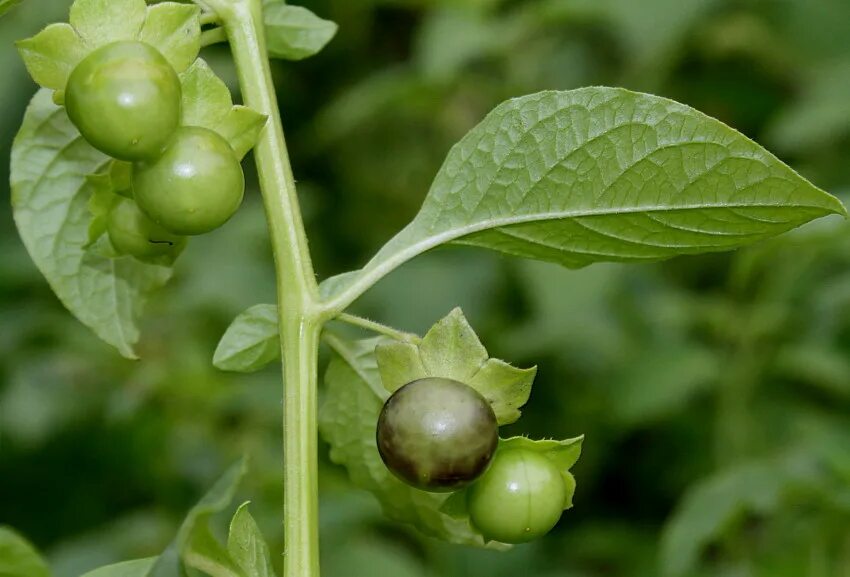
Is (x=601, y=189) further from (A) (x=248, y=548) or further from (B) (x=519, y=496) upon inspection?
(A) (x=248, y=548)

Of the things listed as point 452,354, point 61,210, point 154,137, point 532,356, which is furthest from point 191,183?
point 532,356

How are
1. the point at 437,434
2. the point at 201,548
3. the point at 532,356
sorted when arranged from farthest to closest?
the point at 532,356, the point at 201,548, the point at 437,434

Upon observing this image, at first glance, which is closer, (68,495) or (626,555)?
(626,555)

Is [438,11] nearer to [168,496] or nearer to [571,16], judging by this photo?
[571,16]

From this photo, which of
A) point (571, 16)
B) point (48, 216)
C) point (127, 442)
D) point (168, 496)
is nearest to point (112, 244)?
point (48, 216)

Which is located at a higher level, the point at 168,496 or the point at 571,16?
the point at 571,16

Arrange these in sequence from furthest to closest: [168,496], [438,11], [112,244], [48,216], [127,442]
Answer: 1. [438,11]
2. [127,442]
3. [168,496]
4. [48,216]
5. [112,244]
